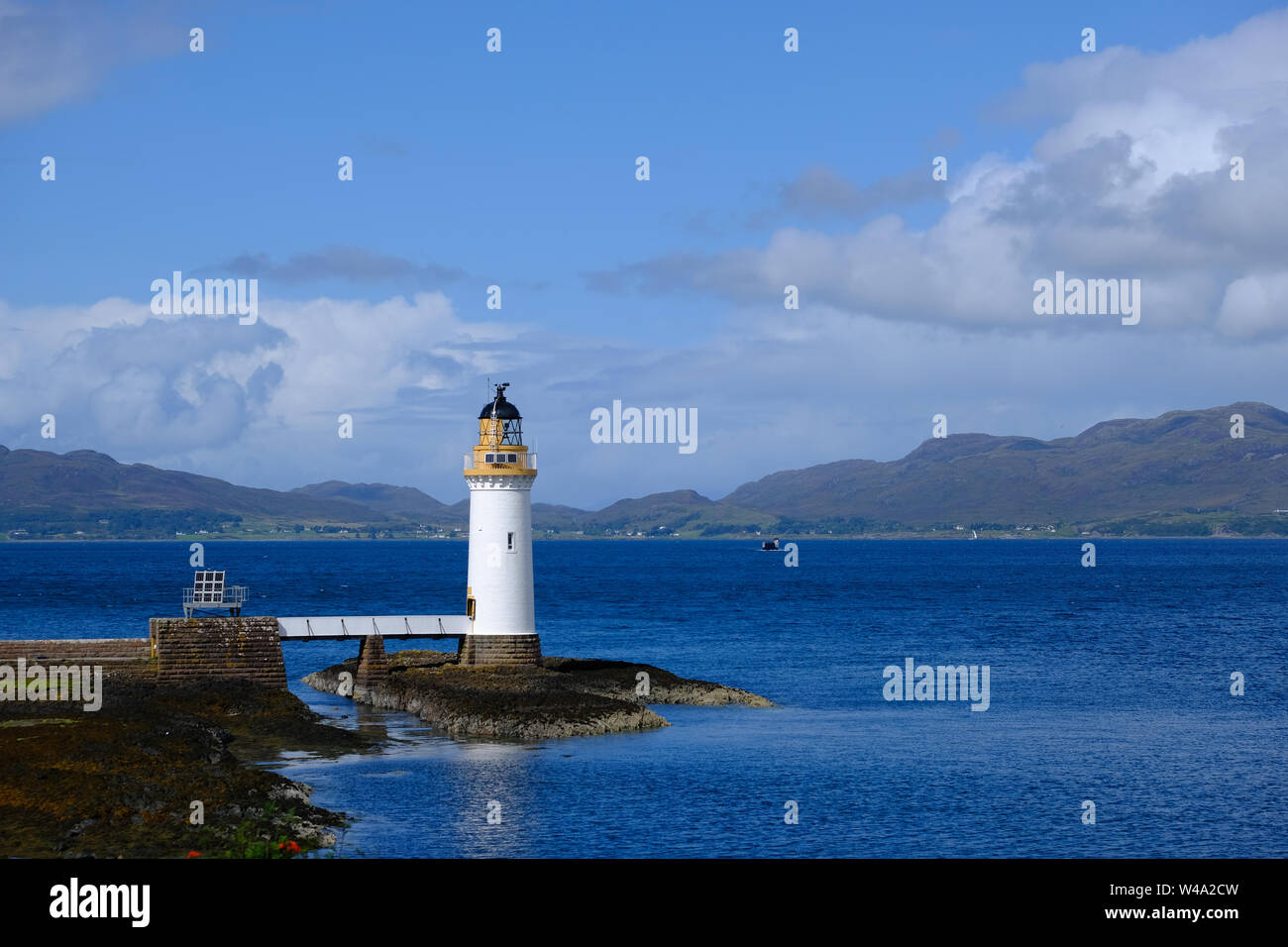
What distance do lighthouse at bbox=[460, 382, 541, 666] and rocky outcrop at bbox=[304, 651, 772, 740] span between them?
1171 millimetres

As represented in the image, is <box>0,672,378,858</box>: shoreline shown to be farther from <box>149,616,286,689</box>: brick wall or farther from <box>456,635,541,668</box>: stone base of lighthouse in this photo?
<box>456,635,541,668</box>: stone base of lighthouse

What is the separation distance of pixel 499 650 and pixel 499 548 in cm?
458

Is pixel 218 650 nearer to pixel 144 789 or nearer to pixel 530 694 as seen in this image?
pixel 530 694

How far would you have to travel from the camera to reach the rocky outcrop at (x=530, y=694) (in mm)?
48281

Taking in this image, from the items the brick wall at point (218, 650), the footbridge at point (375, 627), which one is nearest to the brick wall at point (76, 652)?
the brick wall at point (218, 650)

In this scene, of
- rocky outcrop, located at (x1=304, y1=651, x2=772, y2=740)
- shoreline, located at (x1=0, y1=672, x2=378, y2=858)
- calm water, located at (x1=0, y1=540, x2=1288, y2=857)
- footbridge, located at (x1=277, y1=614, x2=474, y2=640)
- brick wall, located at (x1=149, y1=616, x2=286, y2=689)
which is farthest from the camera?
footbridge, located at (x1=277, y1=614, x2=474, y2=640)

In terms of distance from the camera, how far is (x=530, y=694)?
168ft

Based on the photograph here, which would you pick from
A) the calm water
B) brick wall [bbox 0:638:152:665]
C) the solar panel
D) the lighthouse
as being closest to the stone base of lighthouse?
the lighthouse

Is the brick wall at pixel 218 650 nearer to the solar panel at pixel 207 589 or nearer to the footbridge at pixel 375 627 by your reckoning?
the solar panel at pixel 207 589

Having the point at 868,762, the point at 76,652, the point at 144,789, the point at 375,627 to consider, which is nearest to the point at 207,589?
the point at 76,652

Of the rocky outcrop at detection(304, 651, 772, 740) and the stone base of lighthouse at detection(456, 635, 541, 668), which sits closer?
the rocky outcrop at detection(304, 651, 772, 740)

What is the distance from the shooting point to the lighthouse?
56.6m
